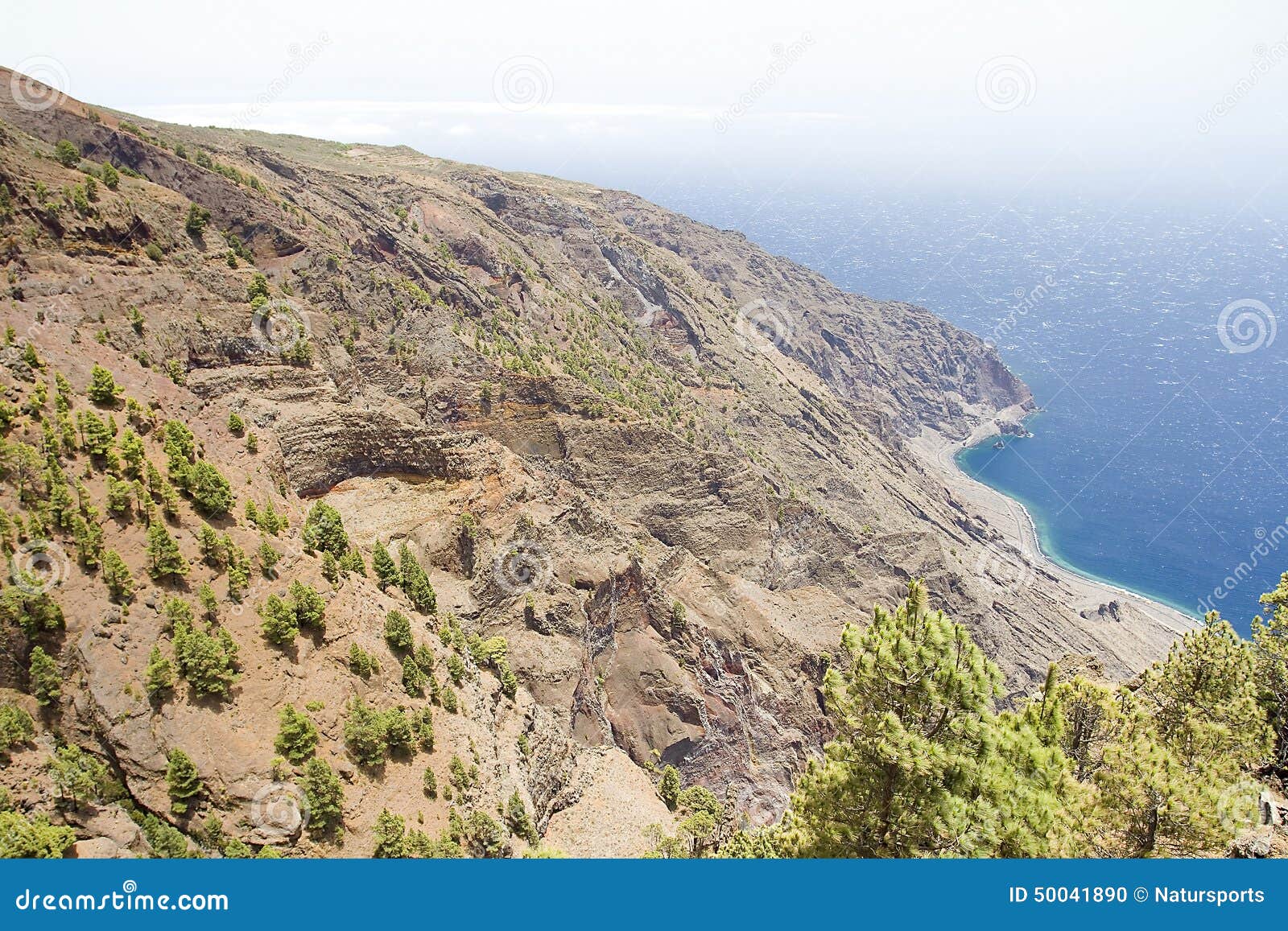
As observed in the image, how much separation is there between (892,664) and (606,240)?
4132 inches

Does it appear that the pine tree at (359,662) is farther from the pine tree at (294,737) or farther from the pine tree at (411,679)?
the pine tree at (294,737)

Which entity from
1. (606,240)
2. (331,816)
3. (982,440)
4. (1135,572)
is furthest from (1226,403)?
(331,816)

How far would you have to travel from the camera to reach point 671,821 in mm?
33719

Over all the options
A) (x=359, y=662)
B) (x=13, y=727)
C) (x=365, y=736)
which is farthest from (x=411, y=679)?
(x=13, y=727)

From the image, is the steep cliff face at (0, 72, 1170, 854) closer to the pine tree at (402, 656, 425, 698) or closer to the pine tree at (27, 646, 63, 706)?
the pine tree at (402, 656, 425, 698)

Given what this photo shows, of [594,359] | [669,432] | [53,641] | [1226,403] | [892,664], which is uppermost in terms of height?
[1226,403]

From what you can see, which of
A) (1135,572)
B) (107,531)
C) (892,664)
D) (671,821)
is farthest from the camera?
(1135,572)

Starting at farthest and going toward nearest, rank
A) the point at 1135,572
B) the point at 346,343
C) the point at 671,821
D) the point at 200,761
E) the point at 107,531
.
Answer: the point at 1135,572
the point at 346,343
the point at 671,821
the point at 107,531
the point at 200,761

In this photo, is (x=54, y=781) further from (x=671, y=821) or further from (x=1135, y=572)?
(x=1135, y=572)
